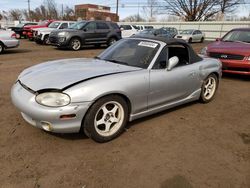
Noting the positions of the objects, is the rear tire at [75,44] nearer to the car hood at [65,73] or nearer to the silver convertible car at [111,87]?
the silver convertible car at [111,87]

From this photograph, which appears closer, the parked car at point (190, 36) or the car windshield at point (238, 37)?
the car windshield at point (238, 37)

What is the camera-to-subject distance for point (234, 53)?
7695mm

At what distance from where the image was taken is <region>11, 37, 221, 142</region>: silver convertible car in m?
3.26

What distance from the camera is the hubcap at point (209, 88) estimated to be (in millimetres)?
5578

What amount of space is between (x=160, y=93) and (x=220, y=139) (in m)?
1.16

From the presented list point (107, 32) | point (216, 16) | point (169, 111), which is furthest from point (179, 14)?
point (169, 111)

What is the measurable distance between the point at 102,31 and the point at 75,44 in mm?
2158

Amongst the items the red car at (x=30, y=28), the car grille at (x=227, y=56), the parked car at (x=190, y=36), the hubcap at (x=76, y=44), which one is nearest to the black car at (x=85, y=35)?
the hubcap at (x=76, y=44)

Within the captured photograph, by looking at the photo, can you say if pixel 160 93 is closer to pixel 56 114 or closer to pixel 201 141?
pixel 201 141

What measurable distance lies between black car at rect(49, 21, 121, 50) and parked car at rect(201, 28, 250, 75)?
28.4 feet

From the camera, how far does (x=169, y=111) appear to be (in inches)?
198

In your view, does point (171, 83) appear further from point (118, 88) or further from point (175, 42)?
point (118, 88)

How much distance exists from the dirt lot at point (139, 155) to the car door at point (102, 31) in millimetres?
12134

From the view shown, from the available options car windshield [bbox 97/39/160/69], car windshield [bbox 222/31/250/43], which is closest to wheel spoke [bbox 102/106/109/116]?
car windshield [bbox 97/39/160/69]
